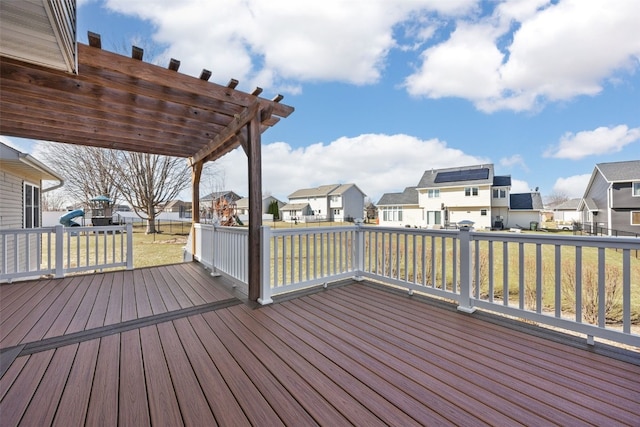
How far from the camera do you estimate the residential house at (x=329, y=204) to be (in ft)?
110

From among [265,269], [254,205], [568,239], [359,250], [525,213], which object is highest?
[254,205]

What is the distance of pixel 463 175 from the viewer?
22281 millimetres

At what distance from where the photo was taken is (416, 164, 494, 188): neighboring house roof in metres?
21.3

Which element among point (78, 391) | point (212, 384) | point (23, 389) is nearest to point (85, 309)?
point (23, 389)

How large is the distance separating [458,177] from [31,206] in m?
24.6

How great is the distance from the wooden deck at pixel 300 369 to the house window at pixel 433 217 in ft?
70.6

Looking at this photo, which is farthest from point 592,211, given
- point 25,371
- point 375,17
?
point 25,371

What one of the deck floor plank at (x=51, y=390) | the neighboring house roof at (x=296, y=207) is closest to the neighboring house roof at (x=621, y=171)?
the deck floor plank at (x=51, y=390)

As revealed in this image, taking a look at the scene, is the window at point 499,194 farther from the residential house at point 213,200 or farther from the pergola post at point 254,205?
the pergola post at point 254,205

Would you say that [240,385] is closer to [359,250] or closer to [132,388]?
[132,388]

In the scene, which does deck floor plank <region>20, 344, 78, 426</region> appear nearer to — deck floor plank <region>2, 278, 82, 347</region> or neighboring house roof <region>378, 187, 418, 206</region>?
deck floor plank <region>2, 278, 82, 347</region>

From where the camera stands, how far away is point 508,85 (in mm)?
10078

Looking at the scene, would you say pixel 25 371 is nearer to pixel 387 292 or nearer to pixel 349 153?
pixel 387 292

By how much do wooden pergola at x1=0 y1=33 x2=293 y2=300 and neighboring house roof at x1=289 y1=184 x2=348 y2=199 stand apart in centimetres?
3024
